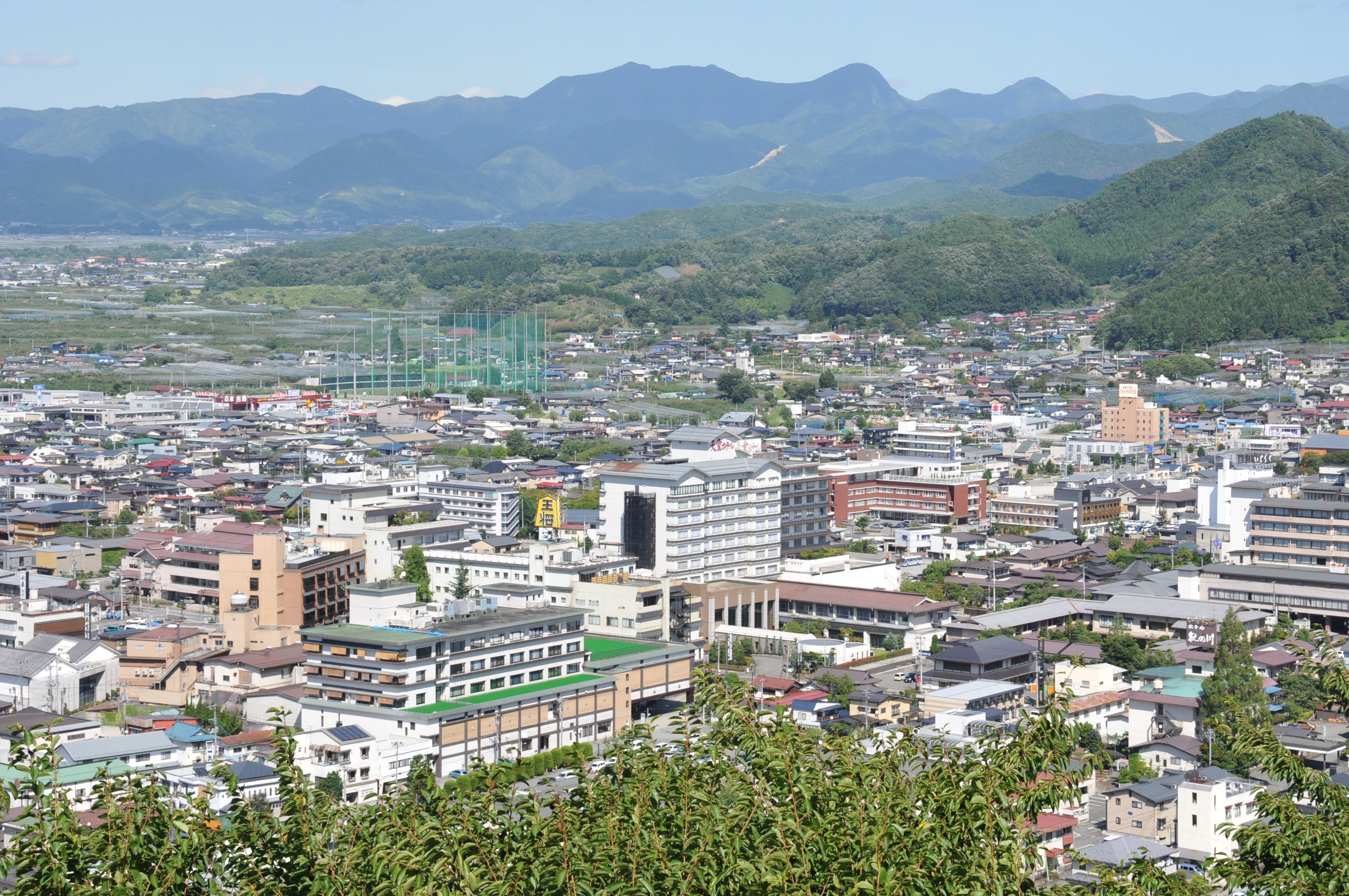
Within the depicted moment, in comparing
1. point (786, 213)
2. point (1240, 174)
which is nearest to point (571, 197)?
point (786, 213)

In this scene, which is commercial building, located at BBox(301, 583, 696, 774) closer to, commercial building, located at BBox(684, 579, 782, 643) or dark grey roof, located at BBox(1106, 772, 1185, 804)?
commercial building, located at BBox(684, 579, 782, 643)

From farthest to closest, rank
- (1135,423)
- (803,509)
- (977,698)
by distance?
(1135,423) → (803,509) → (977,698)

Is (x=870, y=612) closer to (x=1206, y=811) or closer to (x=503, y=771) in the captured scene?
(x=1206, y=811)

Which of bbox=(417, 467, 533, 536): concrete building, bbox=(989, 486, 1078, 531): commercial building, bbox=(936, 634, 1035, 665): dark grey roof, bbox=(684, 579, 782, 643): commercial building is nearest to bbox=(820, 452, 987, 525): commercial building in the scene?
bbox=(989, 486, 1078, 531): commercial building

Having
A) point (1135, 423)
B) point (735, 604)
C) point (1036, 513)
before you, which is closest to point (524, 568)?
point (735, 604)

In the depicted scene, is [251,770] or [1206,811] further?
[251,770]
